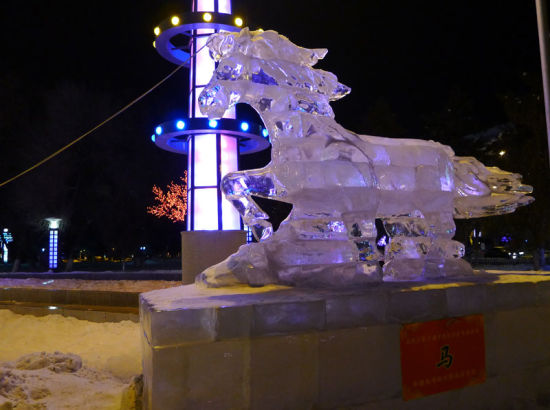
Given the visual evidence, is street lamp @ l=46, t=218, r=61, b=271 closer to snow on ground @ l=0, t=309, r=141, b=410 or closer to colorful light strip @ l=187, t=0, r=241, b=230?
colorful light strip @ l=187, t=0, r=241, b=230

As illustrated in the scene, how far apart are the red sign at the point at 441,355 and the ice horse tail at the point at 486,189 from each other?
1.32 m

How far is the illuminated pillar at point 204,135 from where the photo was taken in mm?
Result: 10375

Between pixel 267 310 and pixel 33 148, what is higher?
pixel 33 148

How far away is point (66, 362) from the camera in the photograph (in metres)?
4.28

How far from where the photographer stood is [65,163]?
65.8ft

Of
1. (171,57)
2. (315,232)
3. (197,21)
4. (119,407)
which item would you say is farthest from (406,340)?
(171,57)

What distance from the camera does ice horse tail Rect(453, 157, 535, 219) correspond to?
12.8 ft

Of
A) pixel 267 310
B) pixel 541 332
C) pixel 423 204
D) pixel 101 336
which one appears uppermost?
pixel 423 204

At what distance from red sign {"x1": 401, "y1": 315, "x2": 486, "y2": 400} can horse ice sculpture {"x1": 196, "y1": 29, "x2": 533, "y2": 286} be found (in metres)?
0.51

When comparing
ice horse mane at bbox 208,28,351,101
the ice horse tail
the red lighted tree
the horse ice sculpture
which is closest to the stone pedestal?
the horse ice sculpture

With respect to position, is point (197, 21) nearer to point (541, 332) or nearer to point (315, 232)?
point (315, 232)

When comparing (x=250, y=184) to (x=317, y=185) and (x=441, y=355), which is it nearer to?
(x=317, y=185)

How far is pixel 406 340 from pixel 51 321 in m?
6.23

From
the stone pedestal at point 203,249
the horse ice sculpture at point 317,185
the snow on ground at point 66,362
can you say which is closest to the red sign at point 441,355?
the horse ice sculpture at point 317,185
